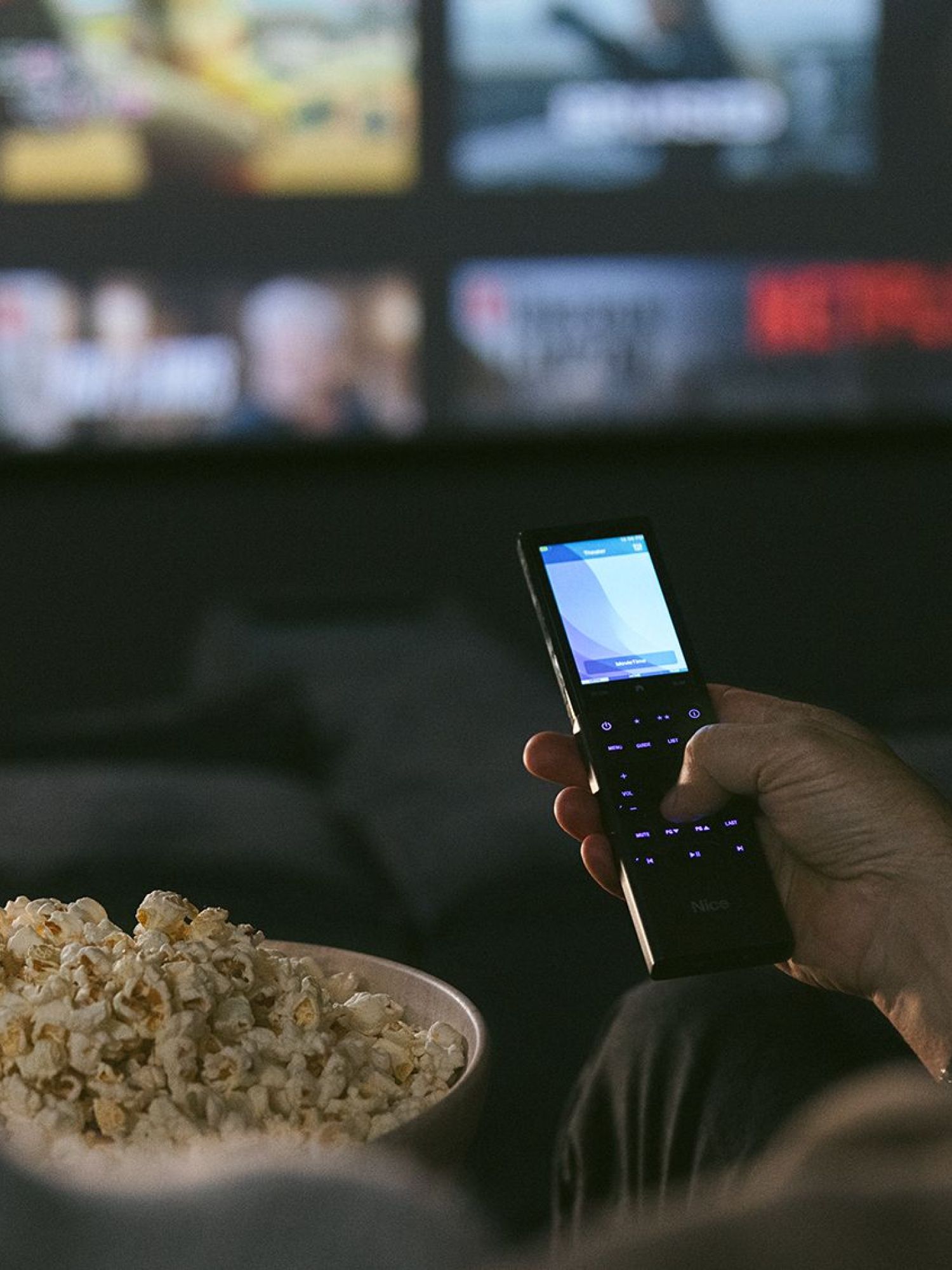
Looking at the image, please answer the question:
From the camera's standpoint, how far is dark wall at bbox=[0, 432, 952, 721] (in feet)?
10.5

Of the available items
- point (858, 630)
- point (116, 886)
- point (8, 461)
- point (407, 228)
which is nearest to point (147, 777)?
point (116, 886)

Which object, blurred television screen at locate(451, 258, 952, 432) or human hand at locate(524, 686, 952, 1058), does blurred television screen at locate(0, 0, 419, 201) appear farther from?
human hand at locate(524, 686, 952, 1058)

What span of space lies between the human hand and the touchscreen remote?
0.06 ft

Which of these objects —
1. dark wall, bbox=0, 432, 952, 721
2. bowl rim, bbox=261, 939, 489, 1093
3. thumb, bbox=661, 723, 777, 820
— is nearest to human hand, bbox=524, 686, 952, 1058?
thumb, bbox=661, 723, 777, 820

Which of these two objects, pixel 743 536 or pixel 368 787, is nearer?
pixel 368 787

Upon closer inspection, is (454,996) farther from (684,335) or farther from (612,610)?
(684,335)

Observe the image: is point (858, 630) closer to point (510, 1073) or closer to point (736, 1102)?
point (510, 1073)

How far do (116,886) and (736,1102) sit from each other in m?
1.13

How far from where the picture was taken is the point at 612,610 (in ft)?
3.07

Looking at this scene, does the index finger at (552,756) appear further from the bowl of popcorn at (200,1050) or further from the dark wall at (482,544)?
the dark wall at (482,544)

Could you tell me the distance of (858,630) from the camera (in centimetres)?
339

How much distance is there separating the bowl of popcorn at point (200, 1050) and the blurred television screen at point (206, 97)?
2.62 metres

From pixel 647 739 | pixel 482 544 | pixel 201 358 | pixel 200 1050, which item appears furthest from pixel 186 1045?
pixel 482 544

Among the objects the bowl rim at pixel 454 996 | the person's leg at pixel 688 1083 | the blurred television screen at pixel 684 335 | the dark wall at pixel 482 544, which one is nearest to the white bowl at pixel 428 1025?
the bowl rim at pixel 454 996
